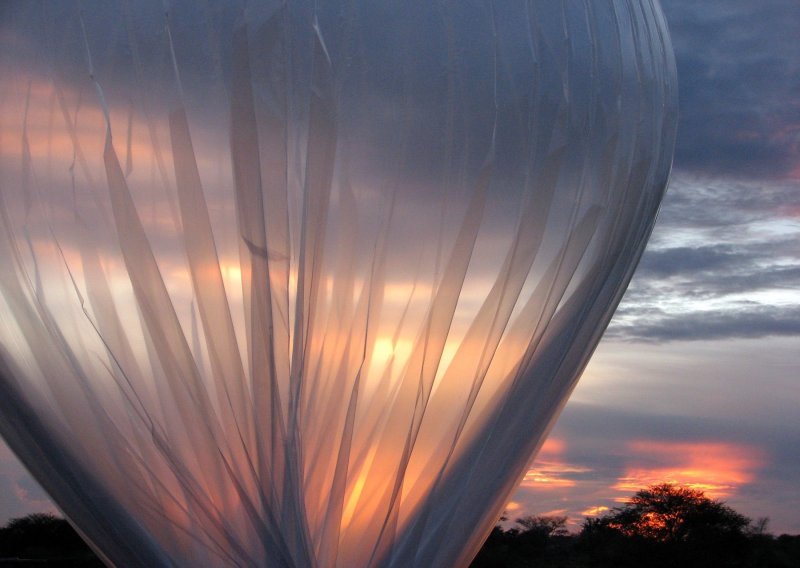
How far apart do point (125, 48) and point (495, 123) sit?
160 cm

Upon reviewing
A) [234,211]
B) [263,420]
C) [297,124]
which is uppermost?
[297,124]

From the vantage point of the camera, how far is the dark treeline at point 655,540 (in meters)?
19.3

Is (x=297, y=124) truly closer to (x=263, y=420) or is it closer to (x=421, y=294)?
(x=421, y=294)

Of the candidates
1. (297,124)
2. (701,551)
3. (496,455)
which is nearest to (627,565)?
(701,551)

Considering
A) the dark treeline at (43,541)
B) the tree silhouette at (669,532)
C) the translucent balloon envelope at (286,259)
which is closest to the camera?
the translucent balloon envelope at (286,259)

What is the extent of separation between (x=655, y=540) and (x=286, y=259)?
17.0m

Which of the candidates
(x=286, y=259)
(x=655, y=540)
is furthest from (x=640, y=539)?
(x=286, y=259)

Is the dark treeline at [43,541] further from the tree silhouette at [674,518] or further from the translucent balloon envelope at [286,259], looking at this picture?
the translucent balloon envelope at [286,259]

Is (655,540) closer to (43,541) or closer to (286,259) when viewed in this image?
(43,541)

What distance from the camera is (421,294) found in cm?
502

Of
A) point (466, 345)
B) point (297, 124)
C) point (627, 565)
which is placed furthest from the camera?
point (627, 565)

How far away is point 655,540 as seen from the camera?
2045cm

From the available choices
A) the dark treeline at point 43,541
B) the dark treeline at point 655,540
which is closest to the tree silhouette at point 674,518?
the dark treeline at point 655,540

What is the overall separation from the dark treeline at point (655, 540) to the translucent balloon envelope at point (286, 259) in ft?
45.2
